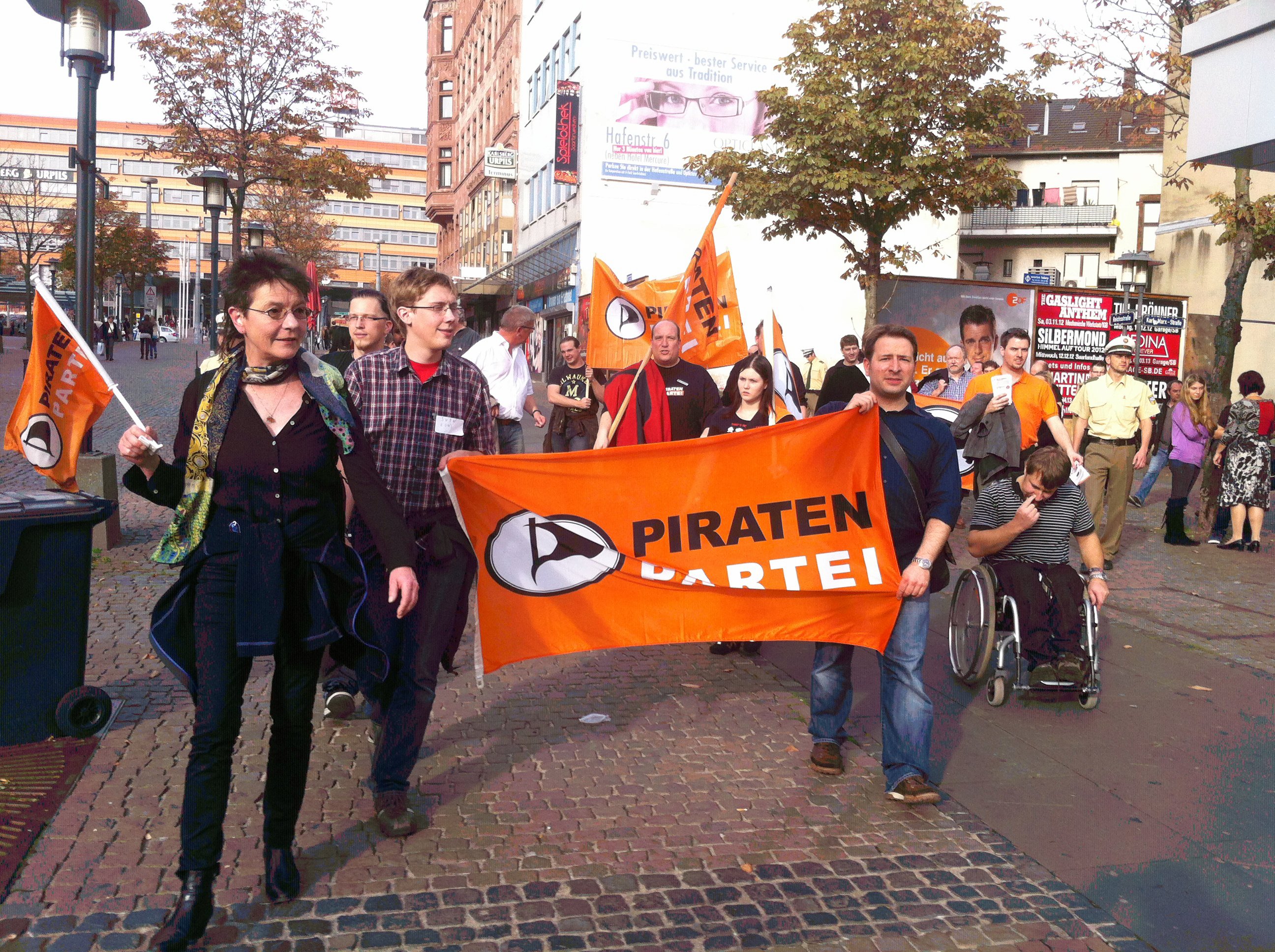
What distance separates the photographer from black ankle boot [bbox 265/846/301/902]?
3.67 m

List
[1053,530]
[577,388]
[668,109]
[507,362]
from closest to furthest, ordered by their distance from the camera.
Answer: [1053,530] < [507,362] < [577,388] < [668,109]

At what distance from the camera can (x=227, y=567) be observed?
139 inches

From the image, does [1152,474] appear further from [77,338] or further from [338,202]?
[338,202]

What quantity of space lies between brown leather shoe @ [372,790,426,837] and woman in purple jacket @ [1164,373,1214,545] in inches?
415

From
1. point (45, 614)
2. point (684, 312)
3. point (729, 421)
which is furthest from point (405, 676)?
point (684, 312)

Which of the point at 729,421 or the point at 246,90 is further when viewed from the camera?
the point at 246,90

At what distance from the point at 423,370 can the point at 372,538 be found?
0.66m

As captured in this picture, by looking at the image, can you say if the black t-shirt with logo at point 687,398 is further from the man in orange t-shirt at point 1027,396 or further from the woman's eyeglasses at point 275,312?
the woman's eyeglasses at point 275,312

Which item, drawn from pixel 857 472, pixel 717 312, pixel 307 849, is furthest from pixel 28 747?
pixel 717 312

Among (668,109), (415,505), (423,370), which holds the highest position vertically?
(668,109)

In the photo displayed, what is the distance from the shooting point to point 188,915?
335cm

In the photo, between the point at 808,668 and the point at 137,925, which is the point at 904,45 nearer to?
the point at 808,668

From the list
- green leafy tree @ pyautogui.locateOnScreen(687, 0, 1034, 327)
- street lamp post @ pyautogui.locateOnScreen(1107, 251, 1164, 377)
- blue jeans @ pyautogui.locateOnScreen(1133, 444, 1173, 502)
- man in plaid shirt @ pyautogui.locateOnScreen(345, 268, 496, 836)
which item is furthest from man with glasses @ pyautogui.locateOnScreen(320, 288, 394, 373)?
green leafy tree @ pyautogui.locateOnScreen(687, 0, 1034, 327)

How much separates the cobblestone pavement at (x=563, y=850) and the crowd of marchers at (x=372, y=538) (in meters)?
0.18
